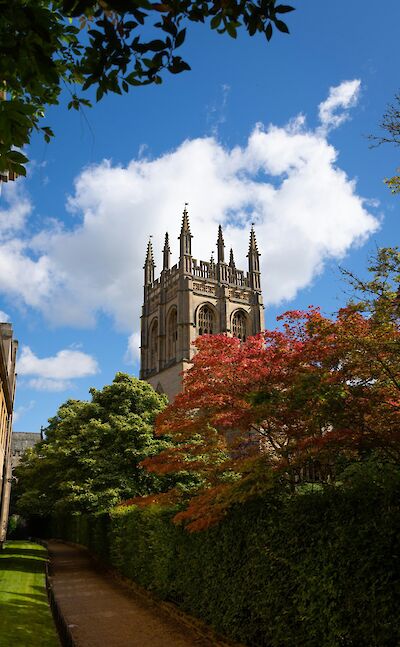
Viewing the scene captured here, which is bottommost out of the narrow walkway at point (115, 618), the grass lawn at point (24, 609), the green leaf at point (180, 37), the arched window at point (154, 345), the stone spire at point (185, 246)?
the narrow walkway at point (115, 618)

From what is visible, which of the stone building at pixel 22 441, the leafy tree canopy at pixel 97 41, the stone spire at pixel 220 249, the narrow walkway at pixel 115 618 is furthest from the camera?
the stone spire at pixel 220 249

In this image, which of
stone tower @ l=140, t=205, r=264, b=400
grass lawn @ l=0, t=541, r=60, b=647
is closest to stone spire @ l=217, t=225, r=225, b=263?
stone tower @ l=140, t=205, r=264, b=400

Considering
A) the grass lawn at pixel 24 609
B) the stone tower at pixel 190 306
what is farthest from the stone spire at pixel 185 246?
the grass lawn at pixel 24 609

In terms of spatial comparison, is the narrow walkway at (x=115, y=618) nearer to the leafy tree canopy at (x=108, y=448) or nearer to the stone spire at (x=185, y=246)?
the leafy tree canopy at (x=108, y=448)

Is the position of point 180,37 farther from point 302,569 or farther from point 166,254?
point 166,254

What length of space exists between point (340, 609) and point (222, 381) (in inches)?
253

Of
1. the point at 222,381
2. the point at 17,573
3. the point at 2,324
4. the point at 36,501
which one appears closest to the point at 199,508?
the point at 222,381

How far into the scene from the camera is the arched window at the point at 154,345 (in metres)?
77.2

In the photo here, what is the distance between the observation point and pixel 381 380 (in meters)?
11.1

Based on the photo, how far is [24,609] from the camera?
46.3 ft

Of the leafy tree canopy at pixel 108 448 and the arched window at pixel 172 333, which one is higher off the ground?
the arched window at pixel 172 333

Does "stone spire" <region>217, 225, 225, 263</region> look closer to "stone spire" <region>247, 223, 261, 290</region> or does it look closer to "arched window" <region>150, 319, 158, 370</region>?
"stone spire" <region>247, 223, 261, 290</region>

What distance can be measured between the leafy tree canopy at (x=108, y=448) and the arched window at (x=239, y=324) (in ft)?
148

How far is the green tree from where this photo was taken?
2512 centimetres
